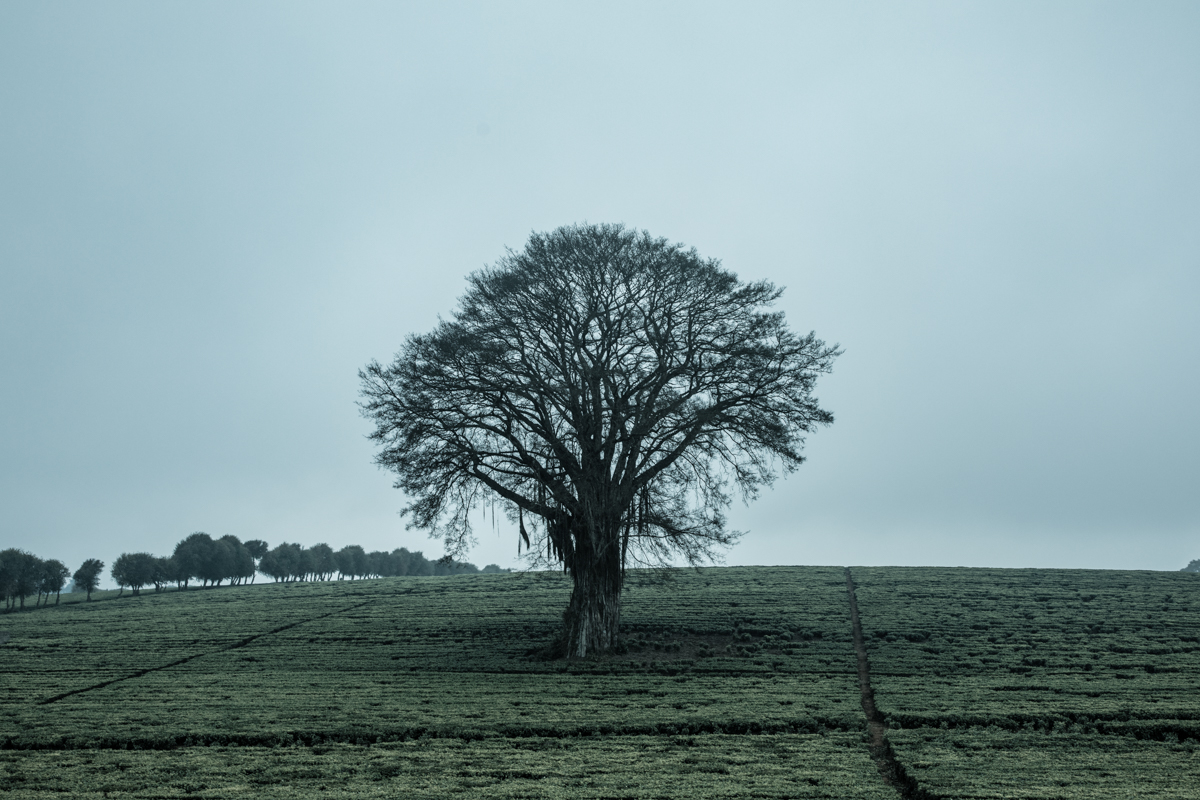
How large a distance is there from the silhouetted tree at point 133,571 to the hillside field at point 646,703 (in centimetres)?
6201

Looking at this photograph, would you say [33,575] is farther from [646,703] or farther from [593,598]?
[646,703]

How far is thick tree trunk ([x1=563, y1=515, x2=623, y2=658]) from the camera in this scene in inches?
1093

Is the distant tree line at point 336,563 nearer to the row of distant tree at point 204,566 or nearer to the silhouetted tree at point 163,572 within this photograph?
the row of distant tree at point 204,566

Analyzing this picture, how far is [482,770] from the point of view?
1500cm

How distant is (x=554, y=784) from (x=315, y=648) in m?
23.3

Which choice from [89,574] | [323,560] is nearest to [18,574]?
[89,574]

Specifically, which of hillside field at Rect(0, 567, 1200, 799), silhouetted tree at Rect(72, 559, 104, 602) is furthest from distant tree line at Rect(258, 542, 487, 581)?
hillside field at Rect(0, 567, 1200, 799)

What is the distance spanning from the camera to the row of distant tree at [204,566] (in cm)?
8506

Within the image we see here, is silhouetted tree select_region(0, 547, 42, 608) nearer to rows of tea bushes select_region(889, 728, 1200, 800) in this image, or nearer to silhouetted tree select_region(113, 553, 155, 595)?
silhouetted tree select_region(113, 553, 155, 595)

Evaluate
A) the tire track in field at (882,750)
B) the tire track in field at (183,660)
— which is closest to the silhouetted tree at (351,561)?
the tire track in field at (183,660)

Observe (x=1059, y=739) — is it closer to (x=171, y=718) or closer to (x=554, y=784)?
(x=554, y=784)

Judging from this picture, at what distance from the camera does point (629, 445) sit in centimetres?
2803

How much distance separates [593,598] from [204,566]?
317ft

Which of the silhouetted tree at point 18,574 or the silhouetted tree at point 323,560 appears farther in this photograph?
the silhouetted tree at point 323,560
